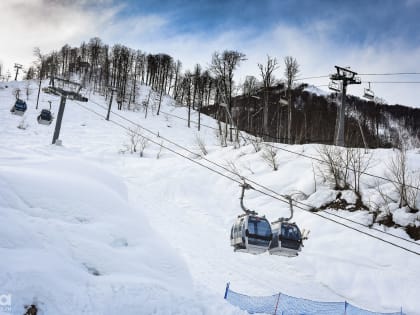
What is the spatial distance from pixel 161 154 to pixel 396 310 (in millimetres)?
21898

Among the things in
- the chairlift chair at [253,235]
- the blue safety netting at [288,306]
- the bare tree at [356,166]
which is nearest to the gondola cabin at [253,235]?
→ the chairlift chair at [253,235]

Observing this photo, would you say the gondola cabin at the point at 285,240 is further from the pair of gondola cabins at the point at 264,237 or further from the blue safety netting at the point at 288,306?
the blue safety netting at the point at 288,306

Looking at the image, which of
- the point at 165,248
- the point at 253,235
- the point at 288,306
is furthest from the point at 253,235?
the point at 165,248

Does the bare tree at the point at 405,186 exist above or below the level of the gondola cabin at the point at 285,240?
above

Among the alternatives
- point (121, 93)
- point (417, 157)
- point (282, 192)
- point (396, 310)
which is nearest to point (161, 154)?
point (282, 192)

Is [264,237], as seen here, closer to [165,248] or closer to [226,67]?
[165,248]

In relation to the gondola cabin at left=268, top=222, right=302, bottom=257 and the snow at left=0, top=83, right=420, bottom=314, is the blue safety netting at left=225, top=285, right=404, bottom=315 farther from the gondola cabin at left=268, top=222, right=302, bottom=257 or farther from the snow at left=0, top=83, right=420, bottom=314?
the gondola cabin at left=268, top=222, right=302, bottom=257

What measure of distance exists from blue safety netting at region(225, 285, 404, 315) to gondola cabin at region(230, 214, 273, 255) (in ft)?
5.26

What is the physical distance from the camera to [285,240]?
10.8m

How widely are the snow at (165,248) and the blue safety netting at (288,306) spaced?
0.49 meters

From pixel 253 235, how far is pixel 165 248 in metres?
4.71

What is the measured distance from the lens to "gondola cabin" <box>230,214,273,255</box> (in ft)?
35.0

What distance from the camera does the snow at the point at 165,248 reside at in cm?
983

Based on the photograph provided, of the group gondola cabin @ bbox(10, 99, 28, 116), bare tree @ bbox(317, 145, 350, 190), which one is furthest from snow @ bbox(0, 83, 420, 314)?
gondola cabin @ bbox(10, 99, 28, 116)
